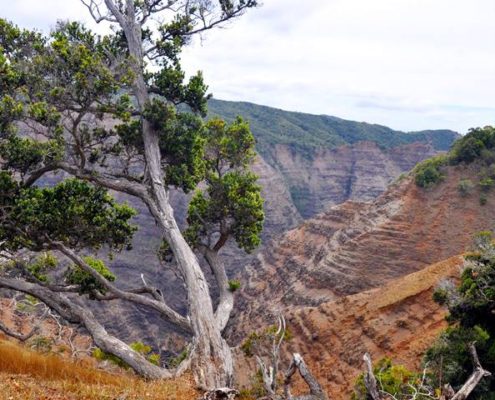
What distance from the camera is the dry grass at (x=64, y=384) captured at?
24.0 feet

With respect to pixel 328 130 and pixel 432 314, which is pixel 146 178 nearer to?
pixel 432 314

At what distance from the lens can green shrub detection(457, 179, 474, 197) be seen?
4116cm

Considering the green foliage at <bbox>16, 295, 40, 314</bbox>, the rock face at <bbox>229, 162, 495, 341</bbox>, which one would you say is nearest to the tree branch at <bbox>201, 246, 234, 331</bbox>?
the green foliage at <bbox>16, 295, 40, 314</bbox>

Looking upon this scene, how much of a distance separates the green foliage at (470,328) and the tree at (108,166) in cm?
Answer: 753

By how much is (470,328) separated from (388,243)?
25.6 meters

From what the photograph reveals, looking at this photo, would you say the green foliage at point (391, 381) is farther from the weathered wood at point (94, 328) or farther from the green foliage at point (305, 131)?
the green foliage at point (305, 131)

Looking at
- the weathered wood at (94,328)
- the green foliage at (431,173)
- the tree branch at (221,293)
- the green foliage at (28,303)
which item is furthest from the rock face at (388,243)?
the weathered wood at (94,328)

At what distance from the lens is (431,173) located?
43688 mm

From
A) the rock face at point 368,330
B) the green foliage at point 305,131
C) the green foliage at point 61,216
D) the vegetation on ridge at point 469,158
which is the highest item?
the green foliage at point 305,131

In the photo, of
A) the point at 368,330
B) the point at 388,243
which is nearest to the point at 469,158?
the point at 388,243

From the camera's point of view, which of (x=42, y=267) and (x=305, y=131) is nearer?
(x=42, y=267)

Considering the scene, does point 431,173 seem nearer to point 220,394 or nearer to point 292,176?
point 220,394

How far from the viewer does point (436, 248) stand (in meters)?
40.1

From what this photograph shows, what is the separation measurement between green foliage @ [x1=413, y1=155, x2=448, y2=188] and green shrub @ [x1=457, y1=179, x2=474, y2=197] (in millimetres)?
2093
